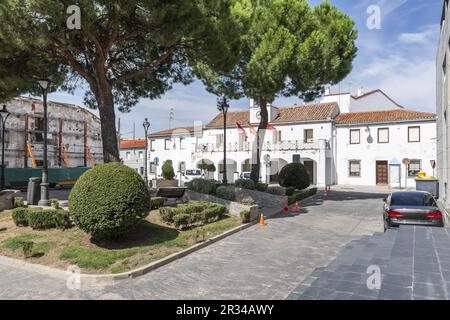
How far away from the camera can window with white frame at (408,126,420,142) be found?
32044mm

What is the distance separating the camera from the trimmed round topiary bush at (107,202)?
837cm

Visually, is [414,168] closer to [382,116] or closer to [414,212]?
[382,116]

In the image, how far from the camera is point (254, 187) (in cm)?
1988

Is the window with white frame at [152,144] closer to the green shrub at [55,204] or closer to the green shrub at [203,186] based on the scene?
the green shrub at [203,186]

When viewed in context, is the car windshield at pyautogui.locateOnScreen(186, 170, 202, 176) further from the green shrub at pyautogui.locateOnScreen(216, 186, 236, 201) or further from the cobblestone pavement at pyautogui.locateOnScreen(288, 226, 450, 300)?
the cobblestone pavement at pyautogui.locateOnScreen(288, 226, 450, 300)

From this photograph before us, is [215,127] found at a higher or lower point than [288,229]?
higher

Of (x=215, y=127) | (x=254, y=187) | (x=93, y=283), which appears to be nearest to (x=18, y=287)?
(x=93, y=283)

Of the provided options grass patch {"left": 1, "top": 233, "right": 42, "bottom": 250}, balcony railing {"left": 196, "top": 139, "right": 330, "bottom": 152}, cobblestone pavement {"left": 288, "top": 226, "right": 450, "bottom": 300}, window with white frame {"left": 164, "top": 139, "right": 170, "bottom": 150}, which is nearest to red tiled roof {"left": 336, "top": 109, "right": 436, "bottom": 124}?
balcony railing {"left": 196, "top": 139, "right": 330, "bottom": 152}

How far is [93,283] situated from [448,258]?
20.0ft

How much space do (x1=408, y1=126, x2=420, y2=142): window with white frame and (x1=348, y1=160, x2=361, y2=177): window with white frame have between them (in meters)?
4.92

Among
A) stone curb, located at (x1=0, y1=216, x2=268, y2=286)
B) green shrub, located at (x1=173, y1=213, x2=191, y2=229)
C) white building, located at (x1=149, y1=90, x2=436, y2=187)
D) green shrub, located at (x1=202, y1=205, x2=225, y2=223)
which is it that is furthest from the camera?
white building, located at (x1=149, y1=90, x2=436, y2=187)

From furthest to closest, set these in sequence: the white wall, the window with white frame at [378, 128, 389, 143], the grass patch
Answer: the window with white frame at [378, 128, 389, 143] < the white wall < the grass patch

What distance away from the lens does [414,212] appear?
1038 cm

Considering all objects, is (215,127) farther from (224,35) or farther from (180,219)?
(180,219)
